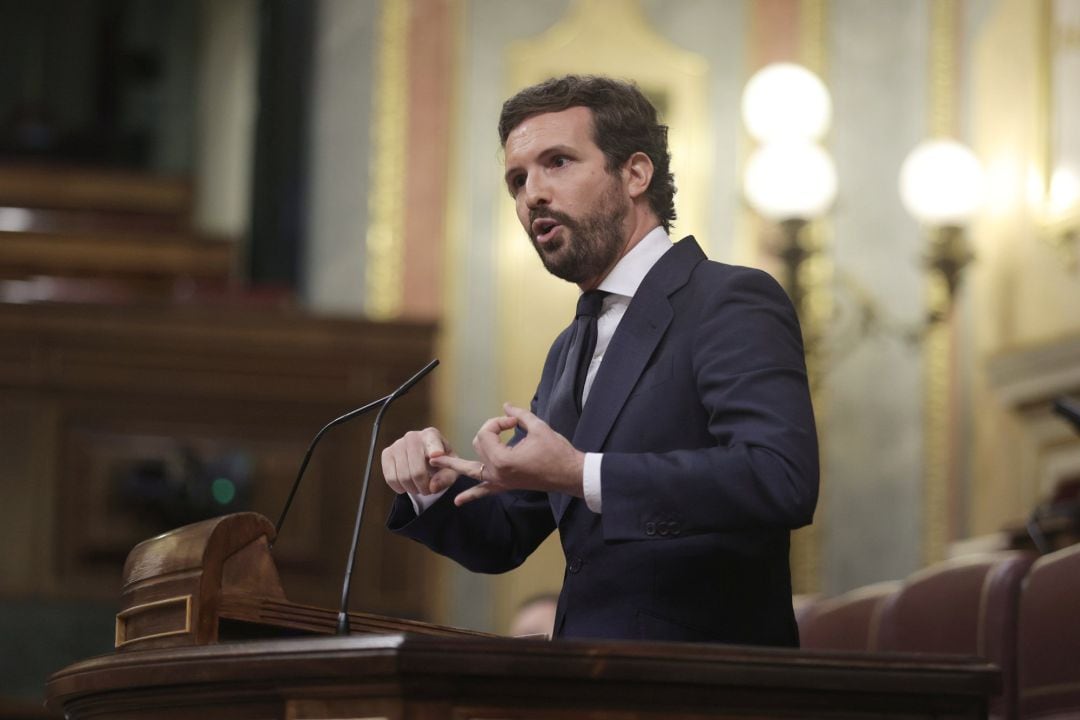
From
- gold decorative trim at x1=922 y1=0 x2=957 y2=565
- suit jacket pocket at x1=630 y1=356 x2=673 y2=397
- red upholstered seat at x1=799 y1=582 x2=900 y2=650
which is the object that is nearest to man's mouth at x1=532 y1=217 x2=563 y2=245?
suit jacket pocket at x1=630 y1=356 x2=673 y2=397

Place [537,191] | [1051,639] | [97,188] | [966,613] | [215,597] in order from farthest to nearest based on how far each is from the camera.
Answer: [97,188] < [966,613] < [1051,639] < [537,191] < [215,597]

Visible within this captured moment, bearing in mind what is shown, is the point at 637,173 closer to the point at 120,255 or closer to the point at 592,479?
the point at 592,479

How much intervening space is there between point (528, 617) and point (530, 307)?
2.40m

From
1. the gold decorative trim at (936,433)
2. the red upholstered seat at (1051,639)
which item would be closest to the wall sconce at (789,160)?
the gold decorative trim at (936,433)

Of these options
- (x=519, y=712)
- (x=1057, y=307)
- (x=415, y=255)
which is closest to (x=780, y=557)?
(x=519, y=712)

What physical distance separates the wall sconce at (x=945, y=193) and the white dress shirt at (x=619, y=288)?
3829 mm

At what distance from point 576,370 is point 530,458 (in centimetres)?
39

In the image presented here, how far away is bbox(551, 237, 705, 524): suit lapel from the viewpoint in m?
2.17

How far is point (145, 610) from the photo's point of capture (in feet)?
6.96

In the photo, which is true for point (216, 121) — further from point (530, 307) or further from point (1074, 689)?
point (1074, 689)

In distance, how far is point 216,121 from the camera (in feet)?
24.0

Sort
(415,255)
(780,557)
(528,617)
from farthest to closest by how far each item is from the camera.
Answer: (415,255), (528,617), (780,557)

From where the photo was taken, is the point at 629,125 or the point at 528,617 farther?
the point at 528,617

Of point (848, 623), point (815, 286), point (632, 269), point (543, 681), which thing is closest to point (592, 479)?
point (543, 681)
